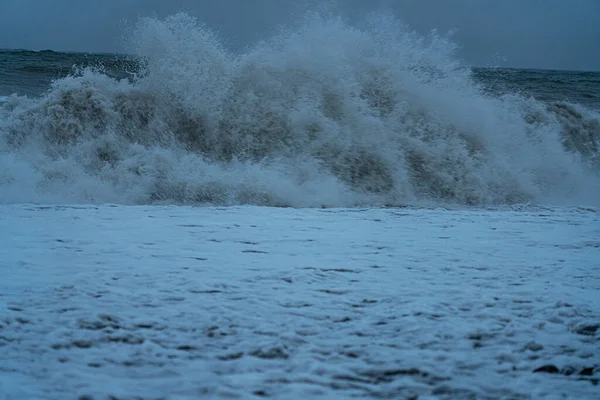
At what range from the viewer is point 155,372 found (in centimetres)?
118

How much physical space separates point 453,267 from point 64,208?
2.32 meters

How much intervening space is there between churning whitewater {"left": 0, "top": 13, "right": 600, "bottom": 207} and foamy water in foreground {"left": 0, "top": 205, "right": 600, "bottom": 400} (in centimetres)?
207

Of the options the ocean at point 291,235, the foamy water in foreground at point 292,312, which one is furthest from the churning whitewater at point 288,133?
the foamy water in foreground at point 292,312

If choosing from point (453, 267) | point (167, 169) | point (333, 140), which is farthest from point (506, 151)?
point (453, 267)

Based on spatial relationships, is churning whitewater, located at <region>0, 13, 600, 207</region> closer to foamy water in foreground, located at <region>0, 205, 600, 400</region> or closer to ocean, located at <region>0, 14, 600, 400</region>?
ocean, located at <region>0, 14, 600, 400</region>

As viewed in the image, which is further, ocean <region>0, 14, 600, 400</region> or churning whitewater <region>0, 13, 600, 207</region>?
churning whitewater <region>0, 13, 600, 207</region>

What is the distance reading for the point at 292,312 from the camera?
5.10ft

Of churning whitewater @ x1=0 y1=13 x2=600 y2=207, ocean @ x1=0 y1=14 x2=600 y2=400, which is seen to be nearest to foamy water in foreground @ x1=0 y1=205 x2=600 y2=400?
ocean @ x1=0 y1=14 x2=600 y2=400

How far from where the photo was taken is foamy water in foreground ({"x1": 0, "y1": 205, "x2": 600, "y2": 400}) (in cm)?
116

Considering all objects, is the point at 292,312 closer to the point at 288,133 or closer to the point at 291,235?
the point at 291,235

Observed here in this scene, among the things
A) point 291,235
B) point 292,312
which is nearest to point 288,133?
point 291,235

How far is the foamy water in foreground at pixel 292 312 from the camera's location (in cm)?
116

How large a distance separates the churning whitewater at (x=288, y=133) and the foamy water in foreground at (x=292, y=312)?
2.07m

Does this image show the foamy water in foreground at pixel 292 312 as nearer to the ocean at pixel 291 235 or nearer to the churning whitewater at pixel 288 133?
the ocean at pixel 291 235
